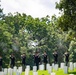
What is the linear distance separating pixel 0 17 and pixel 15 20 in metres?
14.1

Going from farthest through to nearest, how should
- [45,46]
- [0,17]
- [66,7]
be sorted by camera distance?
[45,46] < [0,17] < [66,7]

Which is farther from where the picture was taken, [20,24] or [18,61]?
[20,24]

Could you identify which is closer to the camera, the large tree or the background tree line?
the large tree

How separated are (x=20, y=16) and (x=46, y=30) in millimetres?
9462

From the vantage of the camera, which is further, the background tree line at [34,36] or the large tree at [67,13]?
the background tree line at [34,36]

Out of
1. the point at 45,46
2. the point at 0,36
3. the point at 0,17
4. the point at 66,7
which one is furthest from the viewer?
the point at 45,46

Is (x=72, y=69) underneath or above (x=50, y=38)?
underneath

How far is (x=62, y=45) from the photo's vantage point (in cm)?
8381

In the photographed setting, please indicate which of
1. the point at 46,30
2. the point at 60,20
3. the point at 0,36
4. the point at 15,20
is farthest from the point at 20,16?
the point at 60,20

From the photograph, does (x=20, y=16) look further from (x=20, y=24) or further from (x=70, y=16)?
(x=70, y=16)

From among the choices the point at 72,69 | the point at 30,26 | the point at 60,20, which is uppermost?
the point at 30,26

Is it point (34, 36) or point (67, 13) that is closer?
point (67, 13)

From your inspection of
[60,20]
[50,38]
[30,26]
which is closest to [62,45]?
[50,38]

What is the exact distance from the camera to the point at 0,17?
7669 centimetres
